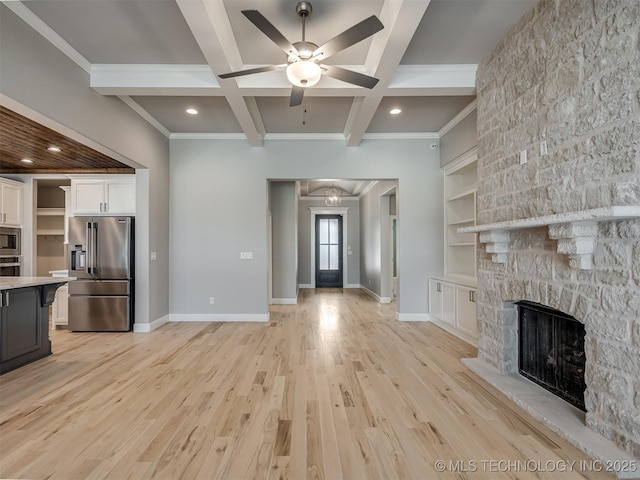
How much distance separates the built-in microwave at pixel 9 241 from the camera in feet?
17.4

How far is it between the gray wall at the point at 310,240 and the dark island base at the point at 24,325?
672cm

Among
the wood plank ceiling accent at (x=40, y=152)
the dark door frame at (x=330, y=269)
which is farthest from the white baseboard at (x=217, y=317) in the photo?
the dark door frame at (x=330, y=269)

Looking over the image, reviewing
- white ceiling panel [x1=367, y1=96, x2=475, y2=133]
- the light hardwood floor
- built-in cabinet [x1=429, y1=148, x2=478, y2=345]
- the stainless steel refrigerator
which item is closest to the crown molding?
the stainless steel refrigerator

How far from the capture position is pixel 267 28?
2234mm

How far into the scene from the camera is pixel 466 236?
5.10 meters

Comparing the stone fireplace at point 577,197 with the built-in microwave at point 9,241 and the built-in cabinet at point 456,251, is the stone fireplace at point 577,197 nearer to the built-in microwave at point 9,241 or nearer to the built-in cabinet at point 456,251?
the built-in cabinet at point 456,251

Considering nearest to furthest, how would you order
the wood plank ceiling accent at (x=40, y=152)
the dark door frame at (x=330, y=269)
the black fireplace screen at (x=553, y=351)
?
the black fireplace screen at (x=553, y=351) → the wood plank ceiling accent at (x=40, y=152) → the dark door frame at (x=330, y=269)

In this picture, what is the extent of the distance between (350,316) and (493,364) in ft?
9.53

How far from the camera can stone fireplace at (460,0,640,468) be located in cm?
182

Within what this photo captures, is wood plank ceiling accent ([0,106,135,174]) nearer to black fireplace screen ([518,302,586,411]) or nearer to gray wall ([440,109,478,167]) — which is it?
gray wall ([440,109,478,167])

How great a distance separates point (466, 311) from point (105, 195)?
17.3ft

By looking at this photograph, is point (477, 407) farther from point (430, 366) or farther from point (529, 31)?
point (529, 31)

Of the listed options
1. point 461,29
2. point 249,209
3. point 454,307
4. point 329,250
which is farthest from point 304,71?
point 329,250

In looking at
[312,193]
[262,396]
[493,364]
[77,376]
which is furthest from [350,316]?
[312,193]
